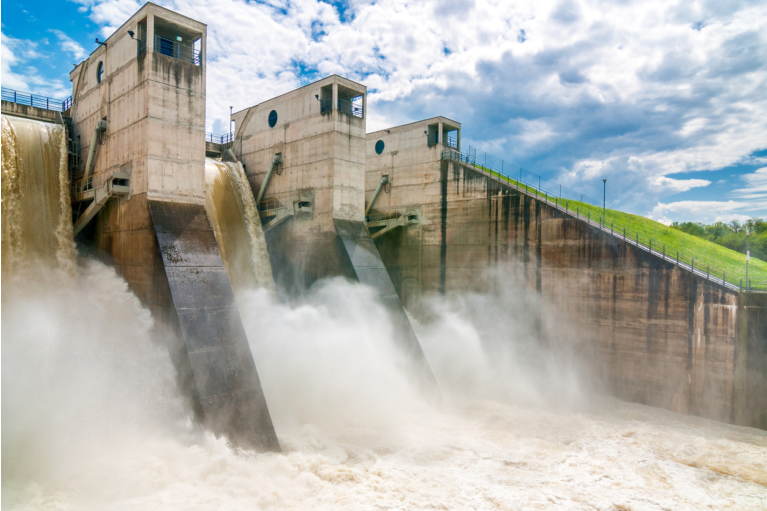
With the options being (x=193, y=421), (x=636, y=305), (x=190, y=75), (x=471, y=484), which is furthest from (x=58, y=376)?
(x=636, y=305)

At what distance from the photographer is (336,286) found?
19.0m

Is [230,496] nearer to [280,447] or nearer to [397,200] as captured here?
[280,447]

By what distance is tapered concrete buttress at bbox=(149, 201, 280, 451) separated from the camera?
12.1 metres

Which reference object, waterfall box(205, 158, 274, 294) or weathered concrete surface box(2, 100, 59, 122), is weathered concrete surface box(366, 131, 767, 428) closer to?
waterfall box(205, 158, 274, 294)

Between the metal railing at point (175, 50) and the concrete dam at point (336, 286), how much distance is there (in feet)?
0.20

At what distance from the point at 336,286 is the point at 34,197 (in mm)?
10766

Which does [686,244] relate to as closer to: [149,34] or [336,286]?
[336,286]

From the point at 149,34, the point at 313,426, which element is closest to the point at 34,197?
the point at 149,34

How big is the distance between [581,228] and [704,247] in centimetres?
2033

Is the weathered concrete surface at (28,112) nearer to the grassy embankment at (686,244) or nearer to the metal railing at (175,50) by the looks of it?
the metal railing at (175,50)

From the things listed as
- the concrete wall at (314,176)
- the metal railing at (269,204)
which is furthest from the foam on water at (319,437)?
the metal railing at (269,204)

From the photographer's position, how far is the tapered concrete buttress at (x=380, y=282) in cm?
1819

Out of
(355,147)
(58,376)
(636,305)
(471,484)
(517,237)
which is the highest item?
(355,147)

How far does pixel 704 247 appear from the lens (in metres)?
32.6
